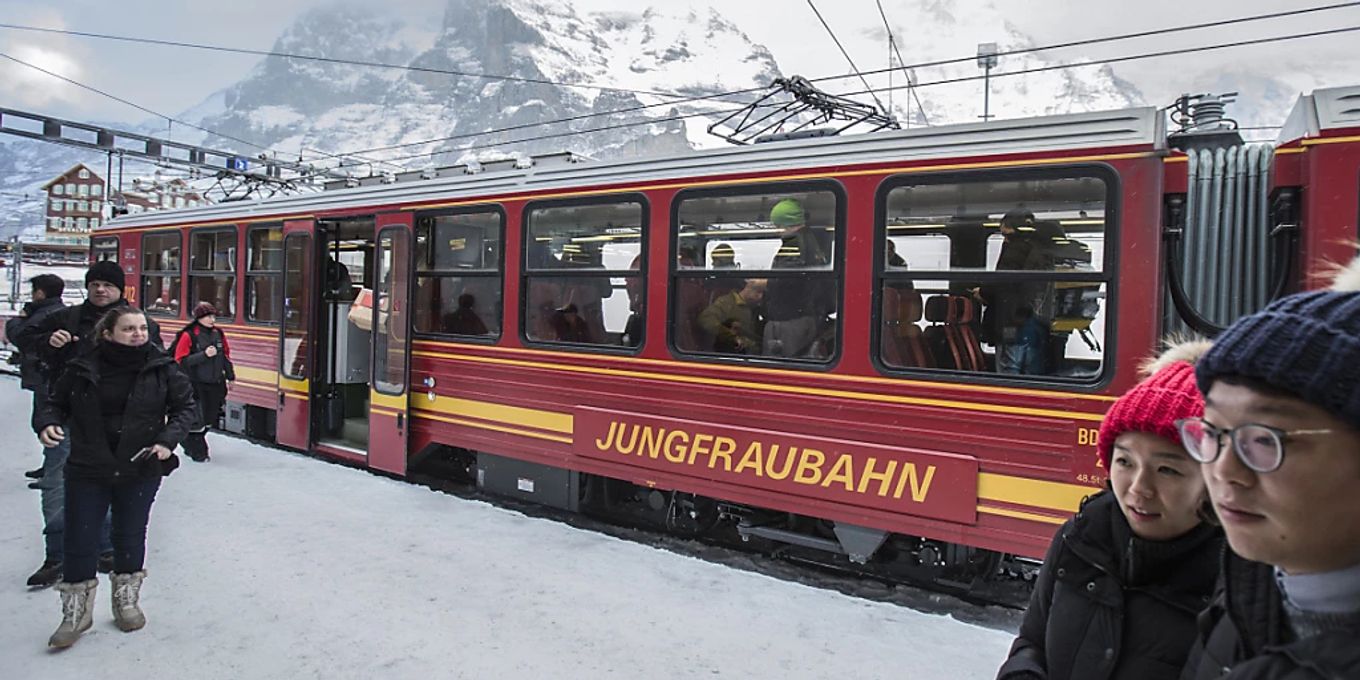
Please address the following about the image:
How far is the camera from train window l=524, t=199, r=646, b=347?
6207 millimetres

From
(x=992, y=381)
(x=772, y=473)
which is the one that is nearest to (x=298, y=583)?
(x=772, y=473)

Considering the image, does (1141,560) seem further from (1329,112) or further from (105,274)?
(105,274)

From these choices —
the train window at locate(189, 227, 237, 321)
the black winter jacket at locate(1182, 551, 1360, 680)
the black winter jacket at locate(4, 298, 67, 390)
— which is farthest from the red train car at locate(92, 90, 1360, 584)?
the black winter jacket at locate(1182, 551, 1360, 680)

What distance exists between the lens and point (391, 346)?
7895 millimetres

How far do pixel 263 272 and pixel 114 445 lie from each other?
5982 mm

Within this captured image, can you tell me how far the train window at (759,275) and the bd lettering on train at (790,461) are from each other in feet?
1.90

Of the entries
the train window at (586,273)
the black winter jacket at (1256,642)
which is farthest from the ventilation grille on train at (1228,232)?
the black winter jacket at (1256,642)

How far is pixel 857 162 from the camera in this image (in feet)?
17.2

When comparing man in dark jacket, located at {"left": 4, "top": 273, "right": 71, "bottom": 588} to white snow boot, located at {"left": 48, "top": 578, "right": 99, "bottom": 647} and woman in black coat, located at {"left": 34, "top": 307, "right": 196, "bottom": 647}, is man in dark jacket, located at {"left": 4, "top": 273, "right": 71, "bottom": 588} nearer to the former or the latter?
woman in black coat, located at {"left": 34, "top": 307, "right": 196, "bottom": 647}

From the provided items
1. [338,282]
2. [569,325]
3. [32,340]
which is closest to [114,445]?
[32,340]

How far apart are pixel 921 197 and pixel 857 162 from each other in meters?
0.46

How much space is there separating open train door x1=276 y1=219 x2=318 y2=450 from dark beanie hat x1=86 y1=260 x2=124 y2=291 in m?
4.20

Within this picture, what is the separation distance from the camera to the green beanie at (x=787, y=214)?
550 centimetres

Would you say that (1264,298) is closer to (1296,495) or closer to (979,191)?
(979,191)
